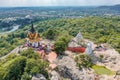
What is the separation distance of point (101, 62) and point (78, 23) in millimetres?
86130

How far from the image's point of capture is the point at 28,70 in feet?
141

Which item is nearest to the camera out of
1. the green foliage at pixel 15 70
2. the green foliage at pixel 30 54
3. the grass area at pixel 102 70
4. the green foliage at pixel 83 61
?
the green foliage at pixel 15 70

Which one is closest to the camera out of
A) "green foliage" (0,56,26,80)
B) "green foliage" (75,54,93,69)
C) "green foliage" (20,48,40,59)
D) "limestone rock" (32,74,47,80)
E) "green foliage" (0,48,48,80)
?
"limestone rock" (32,74,47,80)

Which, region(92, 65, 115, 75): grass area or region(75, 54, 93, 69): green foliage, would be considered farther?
region(92, 65, 115, 75): grass area

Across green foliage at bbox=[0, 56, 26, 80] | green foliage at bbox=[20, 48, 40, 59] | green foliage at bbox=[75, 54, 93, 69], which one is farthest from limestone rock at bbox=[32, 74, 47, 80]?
green foliage at bbox=[75, 54, 93, 69]

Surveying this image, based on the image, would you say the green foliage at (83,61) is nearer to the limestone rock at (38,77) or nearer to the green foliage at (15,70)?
the limestone rock at (38,77)

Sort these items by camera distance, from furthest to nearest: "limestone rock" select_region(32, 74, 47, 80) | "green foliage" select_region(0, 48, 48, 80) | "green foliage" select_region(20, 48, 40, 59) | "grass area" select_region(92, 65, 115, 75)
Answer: "grass area" select_region(92, 65, 115, 75) → "green foliage" select_region(20, 48, 40, 59) → "green foliage" select_region(0, 48, 48, 80) → "limestone rock" select_region(32, 74, 47, 80)

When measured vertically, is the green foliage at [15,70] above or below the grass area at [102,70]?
above

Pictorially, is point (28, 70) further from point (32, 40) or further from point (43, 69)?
point (32, 40)

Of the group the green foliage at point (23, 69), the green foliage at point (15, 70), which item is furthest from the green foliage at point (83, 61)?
the green foliage at point (15, 70)

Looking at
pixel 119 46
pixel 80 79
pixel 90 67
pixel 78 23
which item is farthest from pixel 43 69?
pixel 78 23

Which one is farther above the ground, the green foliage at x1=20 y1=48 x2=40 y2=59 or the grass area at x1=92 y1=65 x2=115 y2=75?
the green foliage at x1=20 y1=48 x2=40 y2=59

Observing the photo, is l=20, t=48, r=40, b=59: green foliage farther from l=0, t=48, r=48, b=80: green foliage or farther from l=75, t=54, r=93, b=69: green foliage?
l=75, t=54, r=93, b=69: green foliage

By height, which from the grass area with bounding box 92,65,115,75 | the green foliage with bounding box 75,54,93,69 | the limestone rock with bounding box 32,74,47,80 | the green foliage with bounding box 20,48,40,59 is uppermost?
the green foliage with bounding box 20,48,40,59
